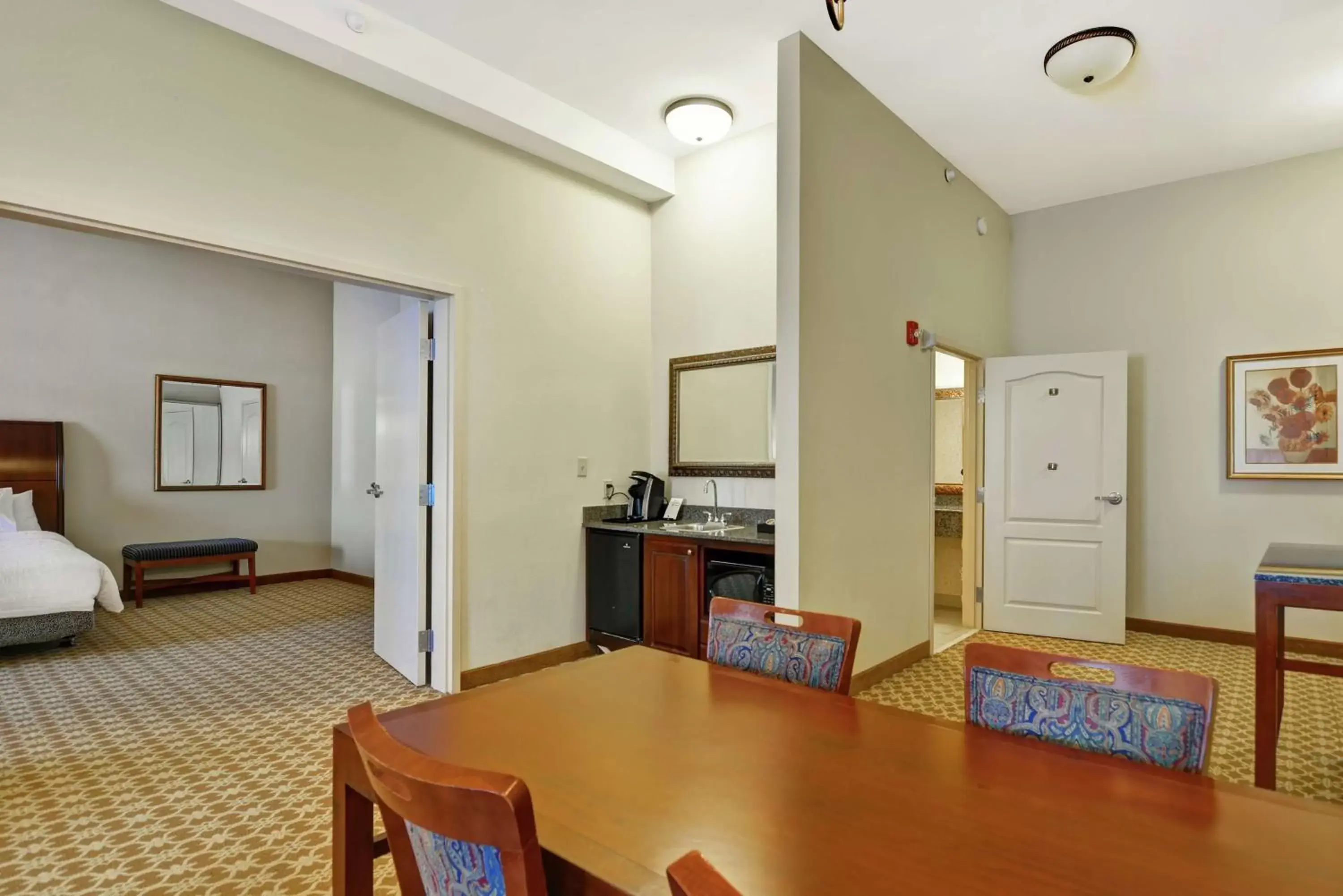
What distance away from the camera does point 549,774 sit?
111cm

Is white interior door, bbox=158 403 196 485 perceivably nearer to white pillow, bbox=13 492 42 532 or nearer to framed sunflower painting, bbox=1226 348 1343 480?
white pillow, bbox=13 492 42 532

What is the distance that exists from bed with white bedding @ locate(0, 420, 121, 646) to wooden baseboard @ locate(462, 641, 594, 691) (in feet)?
8.98

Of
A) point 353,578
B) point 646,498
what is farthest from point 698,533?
point 353,578

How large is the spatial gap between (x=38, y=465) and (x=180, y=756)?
4.32 meters

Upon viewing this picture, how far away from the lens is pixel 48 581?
435 centimetres

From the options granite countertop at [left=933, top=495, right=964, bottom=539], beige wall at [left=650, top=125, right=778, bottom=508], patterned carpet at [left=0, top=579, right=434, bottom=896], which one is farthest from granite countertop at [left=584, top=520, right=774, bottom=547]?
granite countertop at [left=933, top=495, right=964, bottom=539]

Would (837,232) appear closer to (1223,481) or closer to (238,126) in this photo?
(238,126)

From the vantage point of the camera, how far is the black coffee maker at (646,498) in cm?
446

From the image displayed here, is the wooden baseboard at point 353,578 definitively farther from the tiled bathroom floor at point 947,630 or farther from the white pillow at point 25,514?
the tiled bathroom floor at point 947,630

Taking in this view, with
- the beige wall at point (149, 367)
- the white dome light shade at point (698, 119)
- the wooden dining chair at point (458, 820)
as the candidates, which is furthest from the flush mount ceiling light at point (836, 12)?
the beige wall at point (149, 367)

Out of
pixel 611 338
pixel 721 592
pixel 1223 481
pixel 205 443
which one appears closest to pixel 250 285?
pixel 205 443

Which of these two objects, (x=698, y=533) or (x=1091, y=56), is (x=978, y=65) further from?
(x=698, y=533)

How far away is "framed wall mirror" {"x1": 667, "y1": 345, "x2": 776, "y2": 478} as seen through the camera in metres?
4.20

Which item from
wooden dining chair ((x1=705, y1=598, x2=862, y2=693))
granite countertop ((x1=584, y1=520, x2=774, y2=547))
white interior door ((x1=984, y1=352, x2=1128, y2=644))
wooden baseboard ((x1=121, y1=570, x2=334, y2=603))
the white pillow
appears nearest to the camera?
wooden dining chair ((x1=705, y1=598, x2=862, y2=693))
